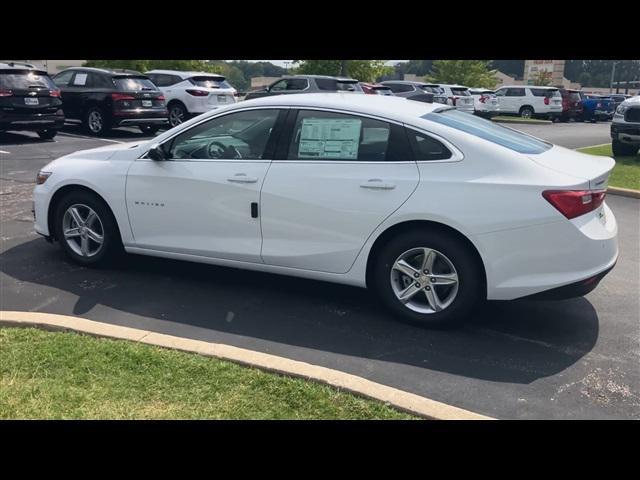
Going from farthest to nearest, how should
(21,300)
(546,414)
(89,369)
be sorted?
(21,300) < (89,369) < (546,414)

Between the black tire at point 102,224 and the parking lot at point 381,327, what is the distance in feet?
0.42

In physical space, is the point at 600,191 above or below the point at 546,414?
above

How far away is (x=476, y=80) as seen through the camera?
45469mm

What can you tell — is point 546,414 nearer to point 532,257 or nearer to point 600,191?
point 532,257

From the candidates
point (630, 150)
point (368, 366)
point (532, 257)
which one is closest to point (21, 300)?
point (368, 366)

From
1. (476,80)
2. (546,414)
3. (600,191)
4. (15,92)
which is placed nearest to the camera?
(546,414)

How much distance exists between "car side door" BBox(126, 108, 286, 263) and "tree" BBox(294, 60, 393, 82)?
89.2 ft

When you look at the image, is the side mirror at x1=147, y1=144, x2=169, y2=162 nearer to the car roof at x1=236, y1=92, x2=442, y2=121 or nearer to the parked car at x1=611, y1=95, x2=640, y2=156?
the car roof at x1=236, y1=92, x2=442, y2=121

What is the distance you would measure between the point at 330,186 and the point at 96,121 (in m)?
12.3

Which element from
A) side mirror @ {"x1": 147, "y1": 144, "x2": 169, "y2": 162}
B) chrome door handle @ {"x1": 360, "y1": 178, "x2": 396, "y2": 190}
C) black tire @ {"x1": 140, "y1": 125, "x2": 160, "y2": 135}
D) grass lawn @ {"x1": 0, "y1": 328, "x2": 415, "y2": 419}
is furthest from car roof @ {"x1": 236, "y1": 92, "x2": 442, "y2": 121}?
black tire @ {"x1": 140, "y1": 125, "x2": 160, "y2": 135}

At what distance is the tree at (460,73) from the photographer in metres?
43.7

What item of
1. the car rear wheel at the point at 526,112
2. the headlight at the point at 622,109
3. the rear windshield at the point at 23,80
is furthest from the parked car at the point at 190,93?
the car rear wheel at the point at 526,112

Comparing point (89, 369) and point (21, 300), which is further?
point (21, 300)

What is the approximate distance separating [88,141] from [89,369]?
38.4ft
